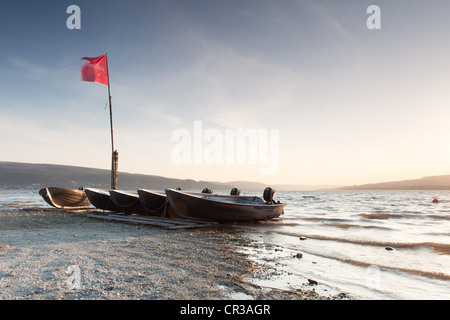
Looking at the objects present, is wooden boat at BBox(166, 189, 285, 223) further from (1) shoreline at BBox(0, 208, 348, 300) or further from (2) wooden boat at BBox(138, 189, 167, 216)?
(1) shoreline at BBox(0, 208, 348, 300)

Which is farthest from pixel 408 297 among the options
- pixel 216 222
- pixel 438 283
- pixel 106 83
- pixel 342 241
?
pixel 106 83

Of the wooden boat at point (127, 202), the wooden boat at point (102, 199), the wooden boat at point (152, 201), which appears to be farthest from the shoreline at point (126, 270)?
the wooden boat at point (102, 199)

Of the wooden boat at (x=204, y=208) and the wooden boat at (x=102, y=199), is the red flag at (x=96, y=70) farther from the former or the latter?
the wooden boat at (x=204, y=208)

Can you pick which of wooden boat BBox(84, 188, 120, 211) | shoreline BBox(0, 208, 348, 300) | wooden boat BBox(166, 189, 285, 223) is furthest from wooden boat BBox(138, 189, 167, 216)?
shoreline BBox(0, 208, 348, 300)

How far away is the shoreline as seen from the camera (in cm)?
470

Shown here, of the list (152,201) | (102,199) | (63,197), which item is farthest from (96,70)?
(63,197)

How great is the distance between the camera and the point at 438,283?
6.86m

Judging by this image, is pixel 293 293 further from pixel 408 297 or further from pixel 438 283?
pixel 438 283

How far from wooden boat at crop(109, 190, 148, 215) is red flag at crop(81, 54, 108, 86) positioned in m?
7.90

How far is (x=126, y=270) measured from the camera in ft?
19.4

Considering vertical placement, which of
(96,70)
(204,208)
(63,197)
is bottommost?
(63,197)

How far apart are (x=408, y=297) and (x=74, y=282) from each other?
6358 mm

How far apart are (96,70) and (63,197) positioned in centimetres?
1039

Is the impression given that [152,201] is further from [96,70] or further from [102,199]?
[96,70]
